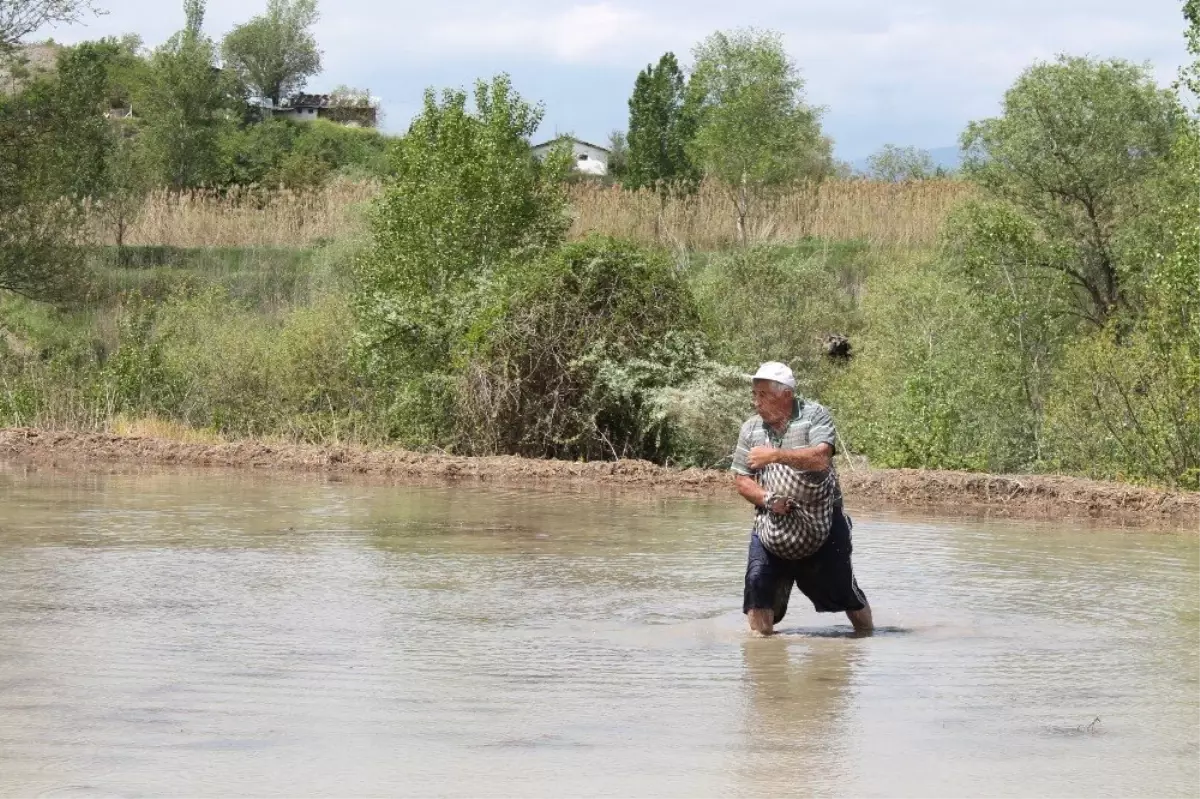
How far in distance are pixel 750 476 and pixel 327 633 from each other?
A: 8.18ft

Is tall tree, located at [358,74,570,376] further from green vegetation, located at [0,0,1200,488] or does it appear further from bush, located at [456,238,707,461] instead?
bush, located at [456,238,707,461]

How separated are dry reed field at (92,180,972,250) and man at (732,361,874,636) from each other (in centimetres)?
3216

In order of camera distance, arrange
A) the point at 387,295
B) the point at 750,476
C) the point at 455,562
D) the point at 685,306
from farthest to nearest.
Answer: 1. the point at 387,295
2. the point at 685,306
3. the point at 455,562
4. the point at 750,476

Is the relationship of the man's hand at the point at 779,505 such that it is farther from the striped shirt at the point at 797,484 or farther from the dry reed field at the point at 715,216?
the dry reed field at the point at 715,216

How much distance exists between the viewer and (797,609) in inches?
412

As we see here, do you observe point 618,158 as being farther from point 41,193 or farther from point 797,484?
point 797,484

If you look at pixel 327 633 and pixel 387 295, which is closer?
pixel 327 633

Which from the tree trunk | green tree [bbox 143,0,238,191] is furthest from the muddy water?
green tree [bbox 143,0,238,191]

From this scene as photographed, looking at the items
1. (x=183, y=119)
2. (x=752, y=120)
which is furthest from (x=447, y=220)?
(x=183, y=119)

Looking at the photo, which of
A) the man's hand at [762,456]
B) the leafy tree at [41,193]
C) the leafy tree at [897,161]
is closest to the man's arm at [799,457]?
the man's hand at [762,456]

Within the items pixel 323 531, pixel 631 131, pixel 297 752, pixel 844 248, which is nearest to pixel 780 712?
pixel 297 752

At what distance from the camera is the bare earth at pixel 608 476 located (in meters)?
16.2

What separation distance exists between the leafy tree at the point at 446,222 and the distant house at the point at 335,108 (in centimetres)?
10443

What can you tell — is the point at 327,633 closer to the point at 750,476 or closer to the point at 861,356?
the point at 750,476
